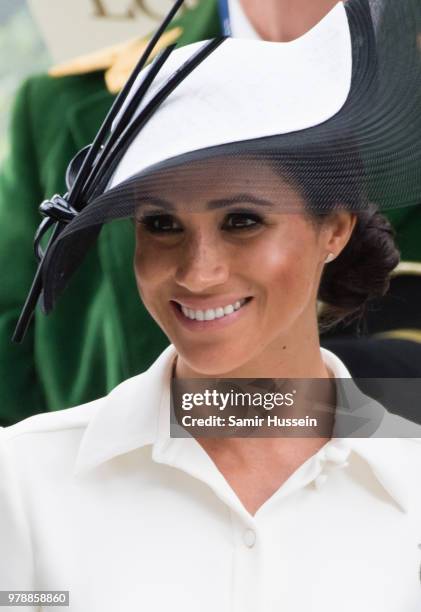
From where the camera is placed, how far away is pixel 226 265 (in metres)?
0.59

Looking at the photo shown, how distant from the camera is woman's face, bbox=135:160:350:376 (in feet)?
1.92

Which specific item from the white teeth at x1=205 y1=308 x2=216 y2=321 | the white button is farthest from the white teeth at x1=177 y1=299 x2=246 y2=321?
the white button

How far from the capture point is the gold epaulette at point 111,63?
760 mm

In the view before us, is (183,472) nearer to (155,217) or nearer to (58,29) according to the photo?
(155,217)

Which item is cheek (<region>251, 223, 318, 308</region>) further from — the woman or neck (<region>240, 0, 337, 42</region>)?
neck (<region>240, 0, 337, 42</region>)

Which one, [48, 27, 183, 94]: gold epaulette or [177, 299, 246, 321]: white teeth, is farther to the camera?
[48, 27, 183, 94]: gold epaulette

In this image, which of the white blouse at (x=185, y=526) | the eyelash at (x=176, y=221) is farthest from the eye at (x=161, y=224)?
the white blouse at (x=185, y=526)

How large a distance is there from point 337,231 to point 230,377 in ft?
0.37

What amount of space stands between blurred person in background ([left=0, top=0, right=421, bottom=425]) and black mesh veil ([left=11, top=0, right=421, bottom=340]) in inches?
4.1

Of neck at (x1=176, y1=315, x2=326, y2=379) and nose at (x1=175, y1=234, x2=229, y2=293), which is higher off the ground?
nose at (x1=175, y1=234, x2=229, y2=293)

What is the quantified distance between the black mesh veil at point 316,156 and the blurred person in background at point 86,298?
103 mm

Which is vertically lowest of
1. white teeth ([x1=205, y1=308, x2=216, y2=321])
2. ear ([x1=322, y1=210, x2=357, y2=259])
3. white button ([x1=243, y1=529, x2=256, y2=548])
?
white button ([x1=243, y1=529, x2=256, y2=548])

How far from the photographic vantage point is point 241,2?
2.42ft

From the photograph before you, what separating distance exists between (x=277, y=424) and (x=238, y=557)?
90 mm
